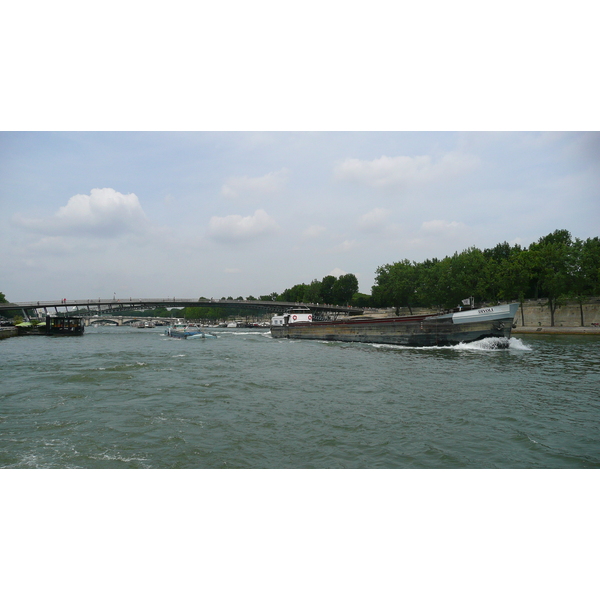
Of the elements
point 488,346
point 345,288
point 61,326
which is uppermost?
point 345,288

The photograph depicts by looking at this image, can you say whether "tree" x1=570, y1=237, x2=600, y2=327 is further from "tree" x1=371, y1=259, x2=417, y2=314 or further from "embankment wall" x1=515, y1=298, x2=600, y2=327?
"tree" x1=371, y1=259, x2=417, y2=314

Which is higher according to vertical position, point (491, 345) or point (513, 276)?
point (513, 276)

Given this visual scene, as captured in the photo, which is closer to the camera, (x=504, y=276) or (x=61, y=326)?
(x=504, y=276)

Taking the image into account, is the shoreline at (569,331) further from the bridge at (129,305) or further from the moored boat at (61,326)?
the moored boat at (61,326)

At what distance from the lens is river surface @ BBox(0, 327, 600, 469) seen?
8.62m

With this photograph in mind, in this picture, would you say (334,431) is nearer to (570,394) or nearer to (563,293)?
(570,394)

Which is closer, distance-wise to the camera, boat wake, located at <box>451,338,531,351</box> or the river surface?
the river surface

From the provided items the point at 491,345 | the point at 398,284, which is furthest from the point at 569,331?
the point at 398,284

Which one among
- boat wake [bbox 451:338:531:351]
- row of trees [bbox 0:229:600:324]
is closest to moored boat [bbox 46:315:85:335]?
row of trees [bbox 0:229:600:324]

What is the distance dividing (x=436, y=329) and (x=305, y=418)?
1076 inches

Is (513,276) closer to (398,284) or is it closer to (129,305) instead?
(398,284)

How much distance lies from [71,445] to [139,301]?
92.5 m

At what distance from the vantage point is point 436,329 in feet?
118

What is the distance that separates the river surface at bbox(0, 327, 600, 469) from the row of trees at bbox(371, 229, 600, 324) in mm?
37171
